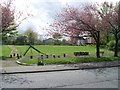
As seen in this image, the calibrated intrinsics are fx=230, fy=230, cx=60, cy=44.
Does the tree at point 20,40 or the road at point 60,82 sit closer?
the road at point 60,82

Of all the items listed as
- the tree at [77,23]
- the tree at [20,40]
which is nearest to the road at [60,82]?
the tree at [77,23]

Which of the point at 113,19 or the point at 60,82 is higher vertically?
the point at 113,19

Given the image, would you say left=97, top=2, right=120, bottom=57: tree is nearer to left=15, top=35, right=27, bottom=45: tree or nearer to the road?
the road

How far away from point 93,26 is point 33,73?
38.7 feet

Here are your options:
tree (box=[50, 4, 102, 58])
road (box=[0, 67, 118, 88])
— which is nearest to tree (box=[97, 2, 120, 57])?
tree (box=[50, 4, 102, 58])

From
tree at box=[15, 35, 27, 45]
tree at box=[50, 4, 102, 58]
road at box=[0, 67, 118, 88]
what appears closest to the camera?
road at box=[0, 67, 118, 88]

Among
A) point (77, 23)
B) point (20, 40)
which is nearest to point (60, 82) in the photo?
point (77, 23)

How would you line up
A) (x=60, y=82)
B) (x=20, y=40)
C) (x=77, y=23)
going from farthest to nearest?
(x=20, y=40)
(x=77, y=23)
(x=60, y=82)

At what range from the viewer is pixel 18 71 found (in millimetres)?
15023

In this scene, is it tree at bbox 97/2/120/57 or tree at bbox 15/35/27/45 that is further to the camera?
tree at bbox 15/35/27/45

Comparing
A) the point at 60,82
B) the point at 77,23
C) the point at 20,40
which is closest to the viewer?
the point at 60,82

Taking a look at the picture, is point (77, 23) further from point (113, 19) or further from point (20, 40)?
point (20, 40)

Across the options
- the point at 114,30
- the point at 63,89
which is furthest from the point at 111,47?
the point at 63,89

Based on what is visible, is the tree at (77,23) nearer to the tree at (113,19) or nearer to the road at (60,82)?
the tree at (113,19)
